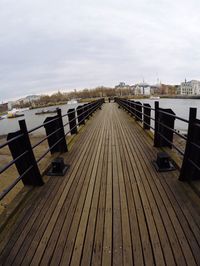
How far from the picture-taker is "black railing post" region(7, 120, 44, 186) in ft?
8.02

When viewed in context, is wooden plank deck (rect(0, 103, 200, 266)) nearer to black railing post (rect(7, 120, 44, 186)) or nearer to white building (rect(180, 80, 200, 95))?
black railing post (rect(7, 120, 44, 186))

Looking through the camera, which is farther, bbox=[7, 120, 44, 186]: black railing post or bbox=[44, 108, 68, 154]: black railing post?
bbox=[44, 108, 68, 154]: black railing post

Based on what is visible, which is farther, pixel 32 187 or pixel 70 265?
pixel 32 187

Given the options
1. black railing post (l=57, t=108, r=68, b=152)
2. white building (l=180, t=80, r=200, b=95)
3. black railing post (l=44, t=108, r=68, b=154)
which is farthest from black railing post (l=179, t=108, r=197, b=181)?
white building (l=180, t=80, r=200, b=95)

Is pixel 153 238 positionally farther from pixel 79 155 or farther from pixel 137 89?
pixel 137 89

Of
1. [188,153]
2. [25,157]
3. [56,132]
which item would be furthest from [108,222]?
[56,132]

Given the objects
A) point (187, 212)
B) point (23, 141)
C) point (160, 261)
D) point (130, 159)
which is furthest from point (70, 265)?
point (130, 159)

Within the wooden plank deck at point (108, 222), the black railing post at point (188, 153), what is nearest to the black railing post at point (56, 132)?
the wooden plank deck at point (108, 222)

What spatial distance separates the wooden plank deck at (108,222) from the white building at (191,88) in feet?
413

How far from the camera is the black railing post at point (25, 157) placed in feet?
8.02

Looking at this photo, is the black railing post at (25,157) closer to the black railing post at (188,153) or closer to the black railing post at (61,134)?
the black railing post at (61,134)

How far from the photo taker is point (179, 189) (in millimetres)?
2301

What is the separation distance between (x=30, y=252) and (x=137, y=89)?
148m

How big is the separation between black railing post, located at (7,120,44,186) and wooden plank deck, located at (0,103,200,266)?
9.5 inches
